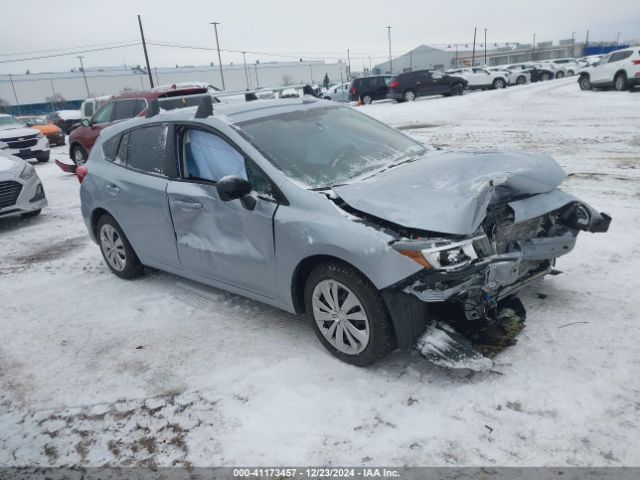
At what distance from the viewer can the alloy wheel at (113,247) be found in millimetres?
5214

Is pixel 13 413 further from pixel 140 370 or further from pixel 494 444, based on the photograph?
pixel 494 444

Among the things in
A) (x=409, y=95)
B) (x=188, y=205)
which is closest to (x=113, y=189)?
(x=188, y=205)

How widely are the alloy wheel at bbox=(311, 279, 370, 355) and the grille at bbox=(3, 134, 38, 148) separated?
584 inches

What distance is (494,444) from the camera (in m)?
2.55

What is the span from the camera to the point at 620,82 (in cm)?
2033

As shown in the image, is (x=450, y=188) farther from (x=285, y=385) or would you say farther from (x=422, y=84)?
(x=422, y=84)

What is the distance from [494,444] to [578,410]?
55cm

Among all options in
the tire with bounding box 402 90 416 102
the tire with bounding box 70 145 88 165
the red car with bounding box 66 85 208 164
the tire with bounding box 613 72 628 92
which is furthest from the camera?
the tire with bounding box 402 90 416 102

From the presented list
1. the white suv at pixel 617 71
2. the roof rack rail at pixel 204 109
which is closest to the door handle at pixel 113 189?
the roof rack rail at pixel 204 109

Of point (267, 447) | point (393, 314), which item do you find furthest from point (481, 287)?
point (267, 447)

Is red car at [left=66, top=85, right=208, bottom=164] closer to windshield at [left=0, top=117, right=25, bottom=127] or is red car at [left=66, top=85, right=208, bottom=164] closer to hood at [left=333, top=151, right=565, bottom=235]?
windshield at [left=0, top=117, right=25, bottom=127]

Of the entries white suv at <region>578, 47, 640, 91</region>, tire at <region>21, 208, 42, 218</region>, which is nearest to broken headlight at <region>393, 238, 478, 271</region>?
tire at <region>21, 208, 42, 218</region>

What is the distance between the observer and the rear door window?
14.5 feet

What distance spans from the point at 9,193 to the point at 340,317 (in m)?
6.84
